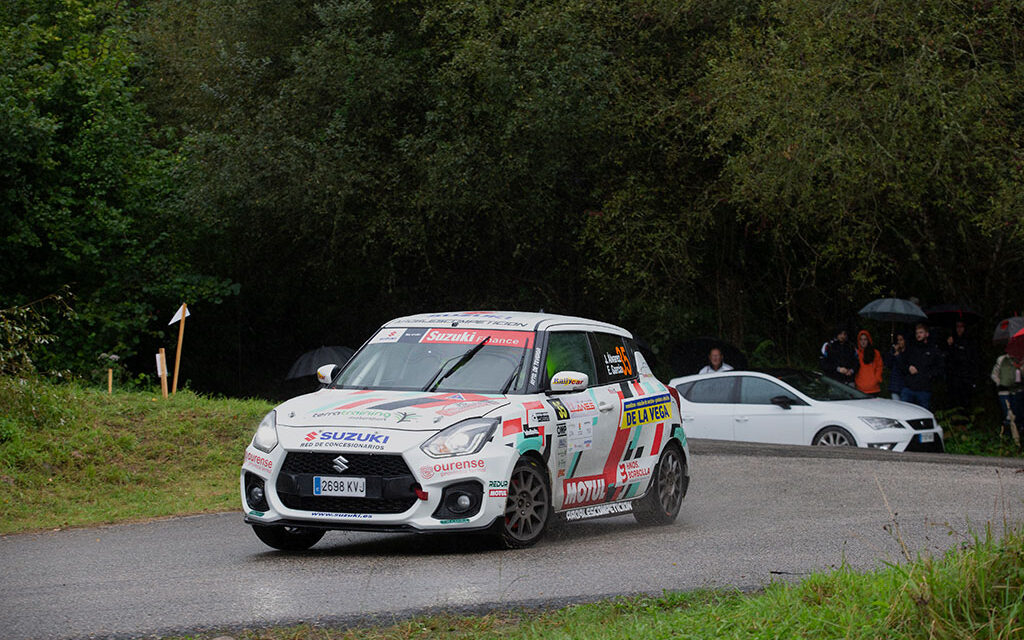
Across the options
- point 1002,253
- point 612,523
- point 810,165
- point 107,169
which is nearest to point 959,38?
point 810,165

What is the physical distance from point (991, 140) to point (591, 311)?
12.9 m

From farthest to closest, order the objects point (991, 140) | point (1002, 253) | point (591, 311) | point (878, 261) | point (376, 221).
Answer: point (591, 311) < point (376, 221) < point (1002, 253) < point (878, 261) < point (991, 140)

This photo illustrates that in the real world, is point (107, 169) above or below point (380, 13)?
below

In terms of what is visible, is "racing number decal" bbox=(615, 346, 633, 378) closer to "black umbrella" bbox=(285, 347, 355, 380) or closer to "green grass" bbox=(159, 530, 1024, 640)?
"green grass" bbox=(159, 530, 1024, 640)

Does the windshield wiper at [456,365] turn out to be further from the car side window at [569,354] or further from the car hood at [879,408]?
the car hood at [879,408]

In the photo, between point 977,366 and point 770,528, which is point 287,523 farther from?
point 977,366

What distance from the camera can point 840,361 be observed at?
23297 mm

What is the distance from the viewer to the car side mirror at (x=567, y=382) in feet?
34.7

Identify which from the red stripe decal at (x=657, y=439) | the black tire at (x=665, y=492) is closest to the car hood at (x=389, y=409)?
the red stripe decal at (x=657, y=439)

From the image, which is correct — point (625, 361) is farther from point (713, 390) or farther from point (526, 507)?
point (713, 390)

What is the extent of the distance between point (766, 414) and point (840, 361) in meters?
3.62

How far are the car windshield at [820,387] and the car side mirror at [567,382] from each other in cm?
1036

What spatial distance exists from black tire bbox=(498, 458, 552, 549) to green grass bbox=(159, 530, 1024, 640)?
2202mm

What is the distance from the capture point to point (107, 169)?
29406mm
